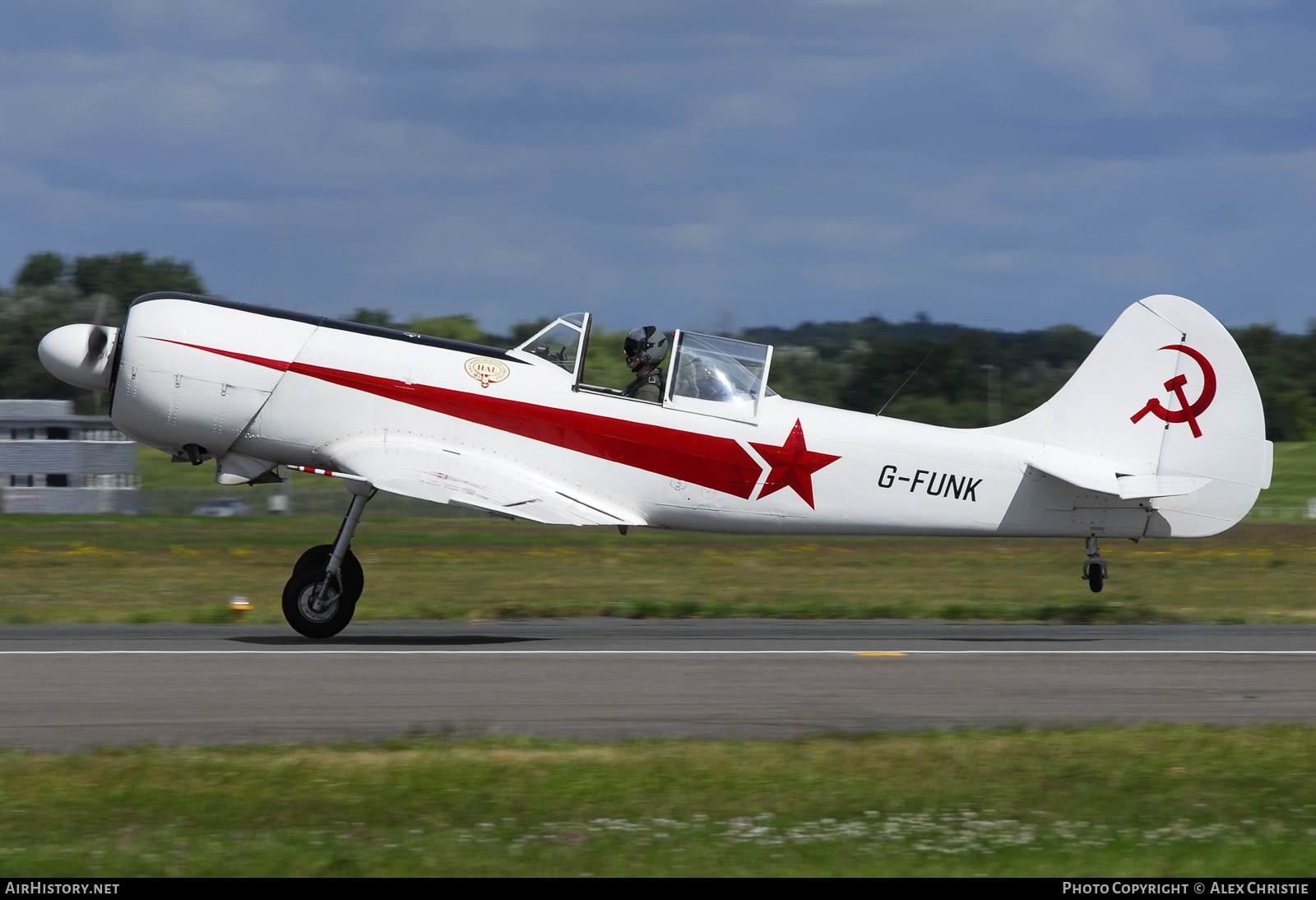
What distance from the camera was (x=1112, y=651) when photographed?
1129 centimetres

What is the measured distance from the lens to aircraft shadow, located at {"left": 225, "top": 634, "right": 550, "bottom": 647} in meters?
11.4

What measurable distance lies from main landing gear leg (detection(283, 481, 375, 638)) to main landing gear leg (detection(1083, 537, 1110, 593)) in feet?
21.8

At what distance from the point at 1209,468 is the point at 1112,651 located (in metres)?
2.41

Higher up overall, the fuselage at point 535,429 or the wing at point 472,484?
the fuselage at point 535,429

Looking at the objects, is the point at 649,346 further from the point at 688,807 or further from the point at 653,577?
the point at 653,577

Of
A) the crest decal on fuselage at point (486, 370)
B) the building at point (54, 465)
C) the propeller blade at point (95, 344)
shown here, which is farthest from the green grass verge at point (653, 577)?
the building at point (54, 465)

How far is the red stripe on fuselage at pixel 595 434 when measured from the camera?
11562 mm

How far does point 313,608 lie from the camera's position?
37.8ft

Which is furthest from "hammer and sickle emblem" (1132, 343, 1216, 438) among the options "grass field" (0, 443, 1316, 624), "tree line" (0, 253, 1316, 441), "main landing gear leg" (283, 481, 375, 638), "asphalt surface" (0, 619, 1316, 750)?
"tree line" (0, 253, 1316, 441)

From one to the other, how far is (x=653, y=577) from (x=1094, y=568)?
9596 mm

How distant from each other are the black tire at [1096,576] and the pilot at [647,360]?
14.3ft

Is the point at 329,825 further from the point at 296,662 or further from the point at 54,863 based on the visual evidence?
the point at 296,662

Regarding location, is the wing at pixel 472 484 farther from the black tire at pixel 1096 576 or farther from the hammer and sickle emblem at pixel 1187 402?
the hammer and sickle emblem at pixel 1187 402
